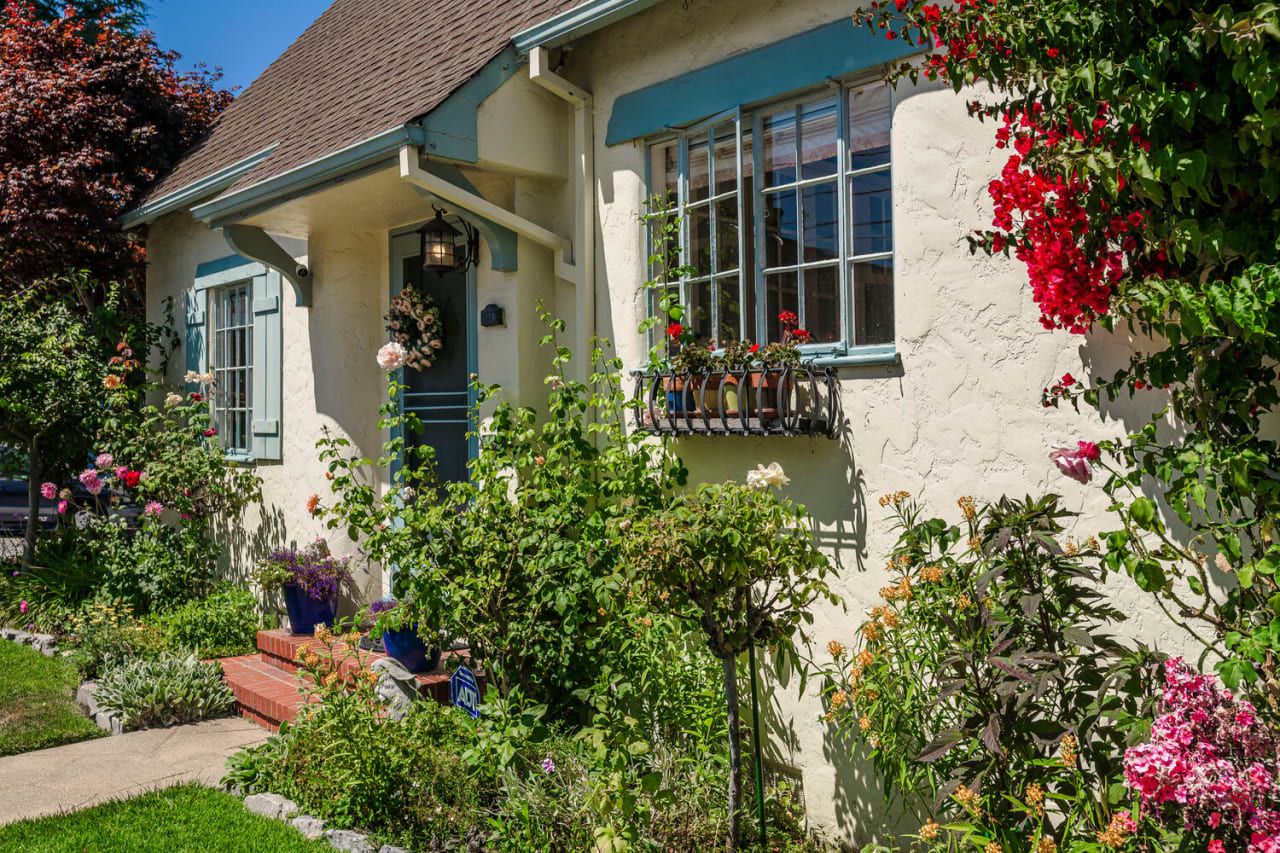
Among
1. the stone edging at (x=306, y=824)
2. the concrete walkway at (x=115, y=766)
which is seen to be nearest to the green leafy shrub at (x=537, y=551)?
the stone edging at (x=306, y=824)

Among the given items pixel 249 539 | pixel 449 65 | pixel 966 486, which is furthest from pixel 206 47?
pixel 966 486

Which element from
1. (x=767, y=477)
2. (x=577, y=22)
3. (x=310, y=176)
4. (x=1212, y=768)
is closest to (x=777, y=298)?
(x=767, y=477)

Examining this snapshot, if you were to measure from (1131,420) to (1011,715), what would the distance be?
107cm

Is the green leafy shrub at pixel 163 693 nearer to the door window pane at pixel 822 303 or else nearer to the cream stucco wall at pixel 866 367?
the cream stucco wall at pixel 866 367

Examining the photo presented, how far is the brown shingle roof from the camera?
17.9 feet

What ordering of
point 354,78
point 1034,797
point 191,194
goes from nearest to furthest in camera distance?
1. point 1034,797
2. point 354,78
3. point 191,194

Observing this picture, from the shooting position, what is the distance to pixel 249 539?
26.7 ft

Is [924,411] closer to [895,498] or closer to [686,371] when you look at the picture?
[895,498]

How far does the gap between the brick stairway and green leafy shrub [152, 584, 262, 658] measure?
16 cm

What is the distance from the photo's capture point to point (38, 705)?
5980mm

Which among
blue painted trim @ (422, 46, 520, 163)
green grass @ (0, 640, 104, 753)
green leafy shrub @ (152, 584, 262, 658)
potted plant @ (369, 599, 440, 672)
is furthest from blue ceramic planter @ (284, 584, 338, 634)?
blue painted trim @ (422, 46, 520, 163)

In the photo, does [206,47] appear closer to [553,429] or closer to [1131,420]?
[553,429]

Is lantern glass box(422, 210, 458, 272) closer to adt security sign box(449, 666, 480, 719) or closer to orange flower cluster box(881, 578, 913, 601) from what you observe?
adt security sign box(449, 666, 480, 719)

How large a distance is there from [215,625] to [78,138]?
5.48 meters
